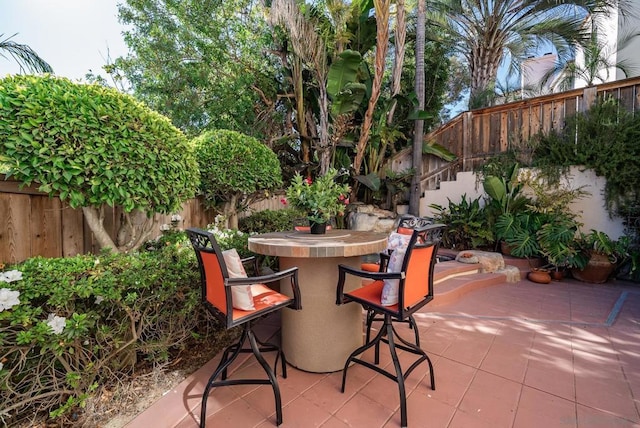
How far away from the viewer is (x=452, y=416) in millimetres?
1688

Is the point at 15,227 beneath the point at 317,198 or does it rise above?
beneath

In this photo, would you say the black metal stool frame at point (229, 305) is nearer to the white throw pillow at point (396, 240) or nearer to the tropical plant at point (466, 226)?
the white throw pillow at point (396, 240)

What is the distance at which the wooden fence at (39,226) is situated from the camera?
1981 millimetres

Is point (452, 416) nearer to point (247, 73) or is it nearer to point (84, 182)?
point (84, 182)

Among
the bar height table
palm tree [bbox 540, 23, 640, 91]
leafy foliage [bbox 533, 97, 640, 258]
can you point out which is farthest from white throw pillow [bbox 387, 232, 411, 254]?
palm tree [bbox 540, 23, 640, 91]

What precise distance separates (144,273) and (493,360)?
2.62m

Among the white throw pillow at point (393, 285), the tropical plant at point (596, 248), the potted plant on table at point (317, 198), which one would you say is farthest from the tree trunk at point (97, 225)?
the tropical plant at point (596, 248)

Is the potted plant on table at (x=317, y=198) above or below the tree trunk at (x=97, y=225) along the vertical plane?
above

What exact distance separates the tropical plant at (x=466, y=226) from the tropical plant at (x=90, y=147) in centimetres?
495

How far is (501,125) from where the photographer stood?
6195 millimetres

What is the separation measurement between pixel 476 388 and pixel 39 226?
3320mm

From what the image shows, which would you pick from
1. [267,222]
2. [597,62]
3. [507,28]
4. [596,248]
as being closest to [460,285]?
[596,248]

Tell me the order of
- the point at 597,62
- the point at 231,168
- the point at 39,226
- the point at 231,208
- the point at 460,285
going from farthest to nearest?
the point at 597,62 → the point at 231,208 → the point at 460,285 → the point at 231,168 → the point at 39,226

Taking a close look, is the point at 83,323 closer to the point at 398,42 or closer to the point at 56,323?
the point at 56,323
